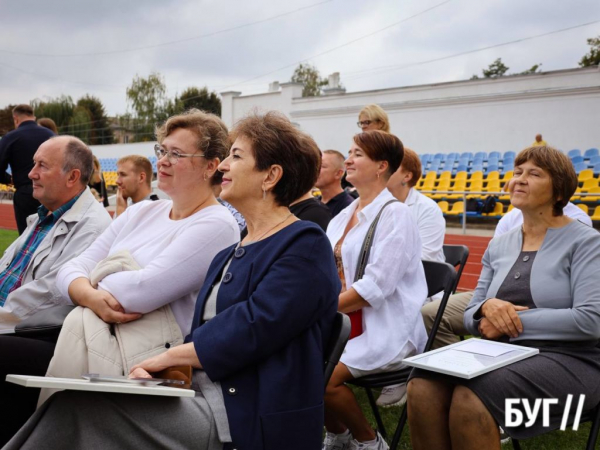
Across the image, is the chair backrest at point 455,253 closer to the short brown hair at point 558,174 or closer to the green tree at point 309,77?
the short brown hair at point 558,174

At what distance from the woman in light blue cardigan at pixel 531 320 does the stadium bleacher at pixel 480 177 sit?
11.9m

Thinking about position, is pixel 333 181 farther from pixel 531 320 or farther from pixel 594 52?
pixel 594 52

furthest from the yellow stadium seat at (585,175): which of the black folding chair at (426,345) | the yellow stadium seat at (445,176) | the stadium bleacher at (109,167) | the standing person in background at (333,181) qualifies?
the stadium bleacher at (109,167)

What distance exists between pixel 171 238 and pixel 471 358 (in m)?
1.36

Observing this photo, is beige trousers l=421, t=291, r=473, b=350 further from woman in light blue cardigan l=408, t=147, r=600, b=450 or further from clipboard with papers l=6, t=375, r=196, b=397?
clipboard with papers l=6, t=375, r=196, b=397

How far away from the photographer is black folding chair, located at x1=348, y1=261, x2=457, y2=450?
9.58 feet

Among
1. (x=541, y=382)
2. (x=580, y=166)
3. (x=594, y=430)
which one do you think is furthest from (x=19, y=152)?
(x=580, y=166)

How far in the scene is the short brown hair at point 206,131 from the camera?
2848 millimetres

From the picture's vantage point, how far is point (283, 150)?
2.23 metres

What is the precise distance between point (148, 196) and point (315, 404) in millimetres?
4626

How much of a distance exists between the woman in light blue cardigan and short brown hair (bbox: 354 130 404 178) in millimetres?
780

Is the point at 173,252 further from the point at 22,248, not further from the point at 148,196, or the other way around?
the point at 148,196

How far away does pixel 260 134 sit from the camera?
2230 mm

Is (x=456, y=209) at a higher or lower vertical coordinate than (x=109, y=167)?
higher
